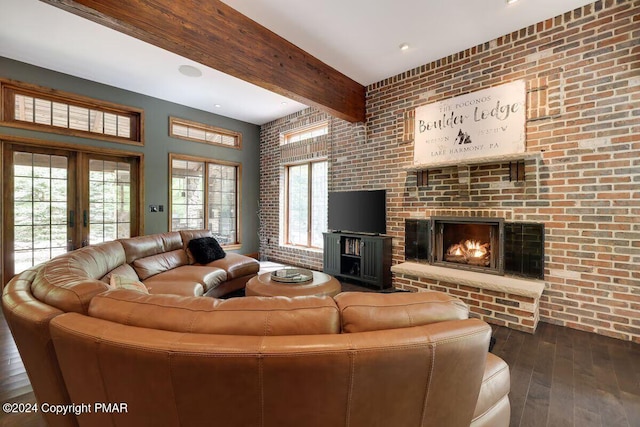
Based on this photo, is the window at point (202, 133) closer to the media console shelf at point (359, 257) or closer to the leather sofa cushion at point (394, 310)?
the media console shelf at point (359, 257)

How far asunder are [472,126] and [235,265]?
3.52 m

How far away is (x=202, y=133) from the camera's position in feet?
17.9

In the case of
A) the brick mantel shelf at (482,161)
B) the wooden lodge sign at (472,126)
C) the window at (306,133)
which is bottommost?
the brick mantel shelf at (482,161)

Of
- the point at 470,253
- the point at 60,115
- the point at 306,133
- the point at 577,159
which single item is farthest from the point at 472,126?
the point at 60,115

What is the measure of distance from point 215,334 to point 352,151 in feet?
13.2

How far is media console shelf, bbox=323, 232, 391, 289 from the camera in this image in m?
3.88

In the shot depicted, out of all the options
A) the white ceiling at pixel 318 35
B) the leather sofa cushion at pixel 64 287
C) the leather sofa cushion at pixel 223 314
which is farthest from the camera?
the white ceiling at pixel 318 35

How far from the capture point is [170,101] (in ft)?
16.1

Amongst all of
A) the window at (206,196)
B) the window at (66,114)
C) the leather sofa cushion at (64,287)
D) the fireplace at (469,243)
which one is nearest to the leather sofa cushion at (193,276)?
the leather sofa cushion at (64,287)

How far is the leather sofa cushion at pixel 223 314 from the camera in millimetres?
912

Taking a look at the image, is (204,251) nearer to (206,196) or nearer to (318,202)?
(206,196)

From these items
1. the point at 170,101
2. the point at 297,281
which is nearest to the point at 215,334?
the point at 297,281

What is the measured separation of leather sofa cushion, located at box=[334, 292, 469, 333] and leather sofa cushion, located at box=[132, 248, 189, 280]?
291 centimetres

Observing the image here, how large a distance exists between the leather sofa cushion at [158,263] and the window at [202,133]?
2.56 metres
